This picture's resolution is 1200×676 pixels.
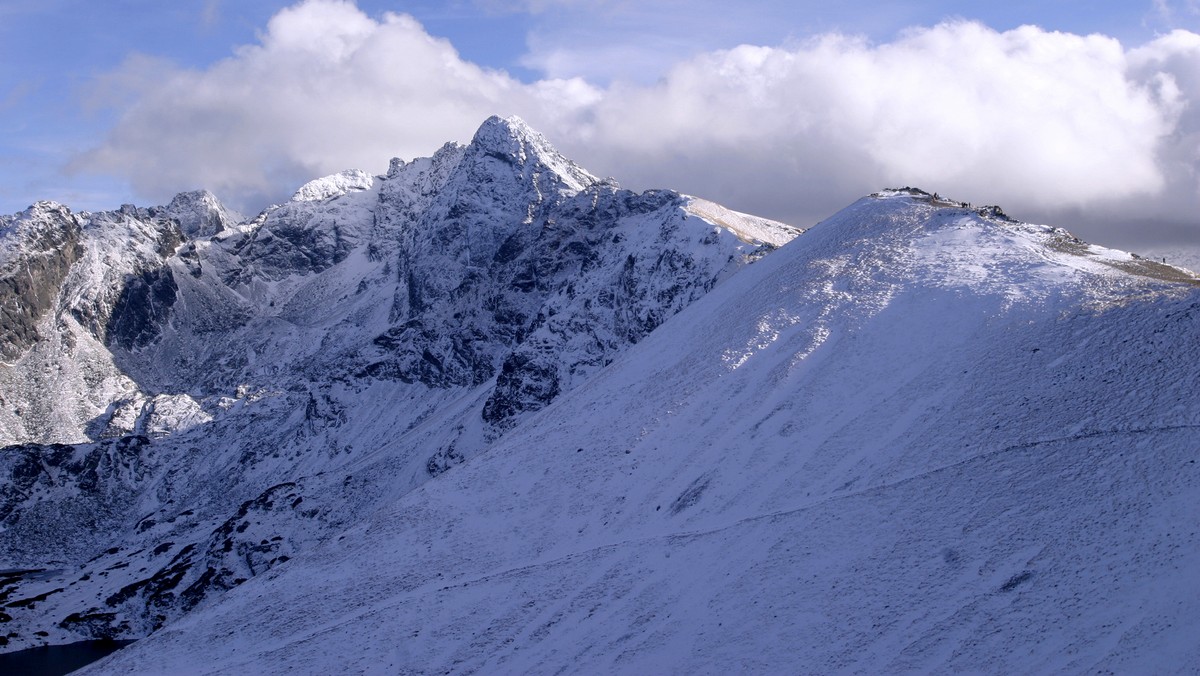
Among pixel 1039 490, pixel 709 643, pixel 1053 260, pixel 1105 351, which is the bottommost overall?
pixel 709 643

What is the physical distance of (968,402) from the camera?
67.4m

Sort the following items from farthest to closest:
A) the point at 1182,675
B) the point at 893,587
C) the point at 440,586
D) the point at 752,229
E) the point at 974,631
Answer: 1. the point at 752,229
2. the point at 440,586
3. the point at 893,587
4. the point at 974,631
5. the point at 1182,675

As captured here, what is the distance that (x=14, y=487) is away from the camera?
185 metres

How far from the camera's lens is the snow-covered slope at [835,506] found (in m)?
48.8

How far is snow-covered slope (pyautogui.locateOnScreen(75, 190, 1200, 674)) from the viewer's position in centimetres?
4878

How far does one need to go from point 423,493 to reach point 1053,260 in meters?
55.9

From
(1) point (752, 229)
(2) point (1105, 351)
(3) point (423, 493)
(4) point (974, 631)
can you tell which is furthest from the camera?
(1) point (752, 229)

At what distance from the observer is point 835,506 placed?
62.6m

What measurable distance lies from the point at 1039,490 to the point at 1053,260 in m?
37.0

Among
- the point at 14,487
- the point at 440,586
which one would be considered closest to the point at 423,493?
the point at 440,586

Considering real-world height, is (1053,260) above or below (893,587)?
above

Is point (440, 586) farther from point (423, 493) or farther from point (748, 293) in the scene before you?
point (748, 293)

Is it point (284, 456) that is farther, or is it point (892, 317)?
point (284, 456)

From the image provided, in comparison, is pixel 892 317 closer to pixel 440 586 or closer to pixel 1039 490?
pixel 1039 490
